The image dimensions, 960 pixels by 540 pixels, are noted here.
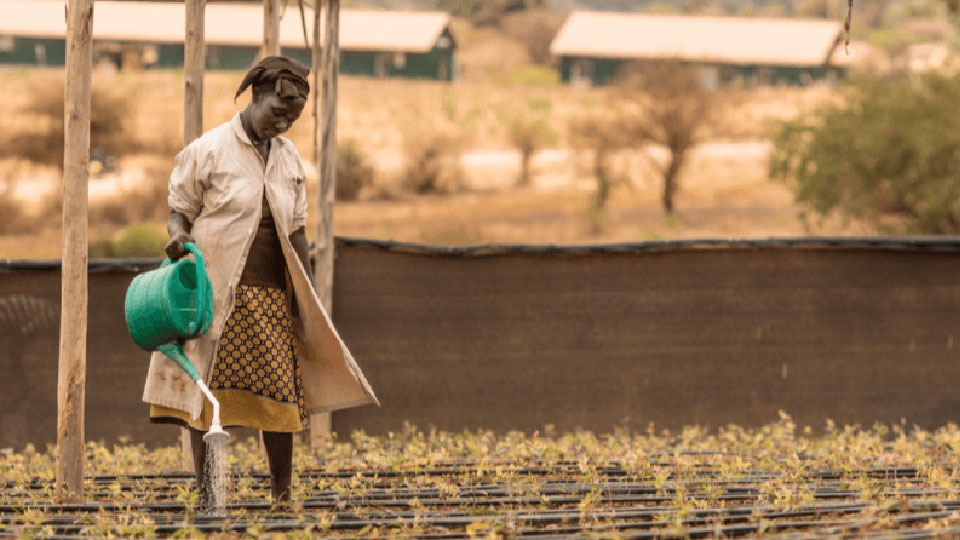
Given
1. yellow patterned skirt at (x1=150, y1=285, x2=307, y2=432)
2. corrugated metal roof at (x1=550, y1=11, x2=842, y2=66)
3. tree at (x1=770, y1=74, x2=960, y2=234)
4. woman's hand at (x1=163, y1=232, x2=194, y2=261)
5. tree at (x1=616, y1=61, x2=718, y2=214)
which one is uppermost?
corrugated metal roof at (x1=550, y1=11, x2=842, y2=66)

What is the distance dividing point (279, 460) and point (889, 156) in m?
21.2

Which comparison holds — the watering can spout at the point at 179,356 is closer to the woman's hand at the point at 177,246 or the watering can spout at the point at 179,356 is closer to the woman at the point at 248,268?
the woman at the point at 248,268

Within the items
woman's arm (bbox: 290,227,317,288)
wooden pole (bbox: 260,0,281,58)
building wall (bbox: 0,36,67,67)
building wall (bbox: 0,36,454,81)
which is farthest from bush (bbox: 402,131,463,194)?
woman's arm (bbox: 290,227,317,288)

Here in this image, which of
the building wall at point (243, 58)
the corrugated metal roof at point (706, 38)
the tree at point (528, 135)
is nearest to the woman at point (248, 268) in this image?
the tree at point (528, 135)

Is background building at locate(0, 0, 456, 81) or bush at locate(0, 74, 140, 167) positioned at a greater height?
background building at locate(0, 0, 456, 81)

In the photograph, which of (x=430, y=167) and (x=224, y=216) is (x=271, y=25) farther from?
(x=430, y=167)

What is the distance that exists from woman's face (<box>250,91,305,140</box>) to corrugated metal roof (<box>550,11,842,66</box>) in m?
44.4

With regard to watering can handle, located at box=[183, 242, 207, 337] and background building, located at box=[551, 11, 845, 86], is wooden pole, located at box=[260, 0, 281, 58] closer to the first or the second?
watering can handle, located at box=[183, 242, 207, 337]

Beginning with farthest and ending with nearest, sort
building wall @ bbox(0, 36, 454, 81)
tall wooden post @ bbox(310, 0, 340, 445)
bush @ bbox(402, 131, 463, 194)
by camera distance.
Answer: building wall @ bbox(0, 36, 454, 81) < bush @ bbox(402, 131, 463, 194) < tall wooden post @ bbox(310, 0, 340, 445)

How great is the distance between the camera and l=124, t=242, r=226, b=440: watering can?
4.96 meters

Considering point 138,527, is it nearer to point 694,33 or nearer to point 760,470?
point 760,470

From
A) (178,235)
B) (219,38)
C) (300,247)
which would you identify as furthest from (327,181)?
(219,38)

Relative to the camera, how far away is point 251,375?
522 cm

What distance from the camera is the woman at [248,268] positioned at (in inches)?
204
